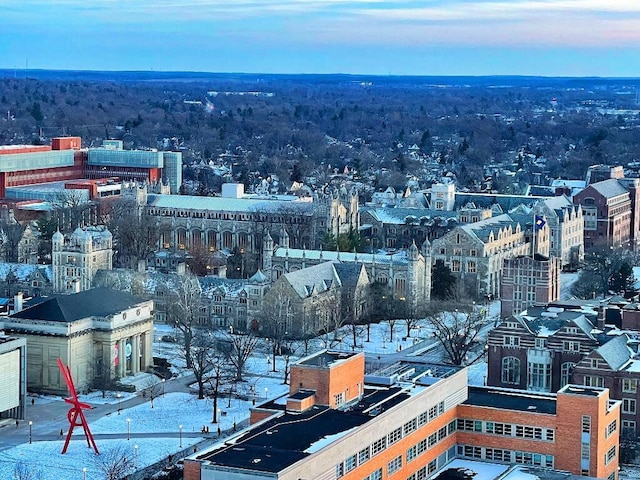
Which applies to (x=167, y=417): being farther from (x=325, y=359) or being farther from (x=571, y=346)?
(x=571, y=346)

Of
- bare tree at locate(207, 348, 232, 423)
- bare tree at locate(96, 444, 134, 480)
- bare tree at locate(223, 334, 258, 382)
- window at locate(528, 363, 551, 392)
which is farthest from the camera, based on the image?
bare tree at locate(223, 334, 258, 382)

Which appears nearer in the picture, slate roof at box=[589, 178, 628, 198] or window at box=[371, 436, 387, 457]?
window at box=[371, 436, 387, 457]

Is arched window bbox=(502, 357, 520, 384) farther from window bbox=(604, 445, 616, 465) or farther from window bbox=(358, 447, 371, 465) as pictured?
window bbox=(358, 447, 371, 465)

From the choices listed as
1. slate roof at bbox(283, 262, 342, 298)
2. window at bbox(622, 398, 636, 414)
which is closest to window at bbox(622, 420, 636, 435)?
window at bbox(622, 398, 636, 414)

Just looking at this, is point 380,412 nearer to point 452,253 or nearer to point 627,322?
point 627,322

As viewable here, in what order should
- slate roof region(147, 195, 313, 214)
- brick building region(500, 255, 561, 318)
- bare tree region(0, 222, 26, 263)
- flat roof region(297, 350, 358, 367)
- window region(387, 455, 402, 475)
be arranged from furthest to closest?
1. slate roof region(147, 195, 313, 214)
2. bare tree region(0, 222, 26, 263)
3. brick building region(500, 255, 561, 318)
4. flat roof region(297, 350, 358, 367)
5. window region(387, 455, 402, 475)

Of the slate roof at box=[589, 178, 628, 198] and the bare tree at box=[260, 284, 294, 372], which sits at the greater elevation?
the slate roof at box=[589, 178, 628, 198]

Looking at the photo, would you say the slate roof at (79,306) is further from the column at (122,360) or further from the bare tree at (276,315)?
the bare tree at (276,315)
